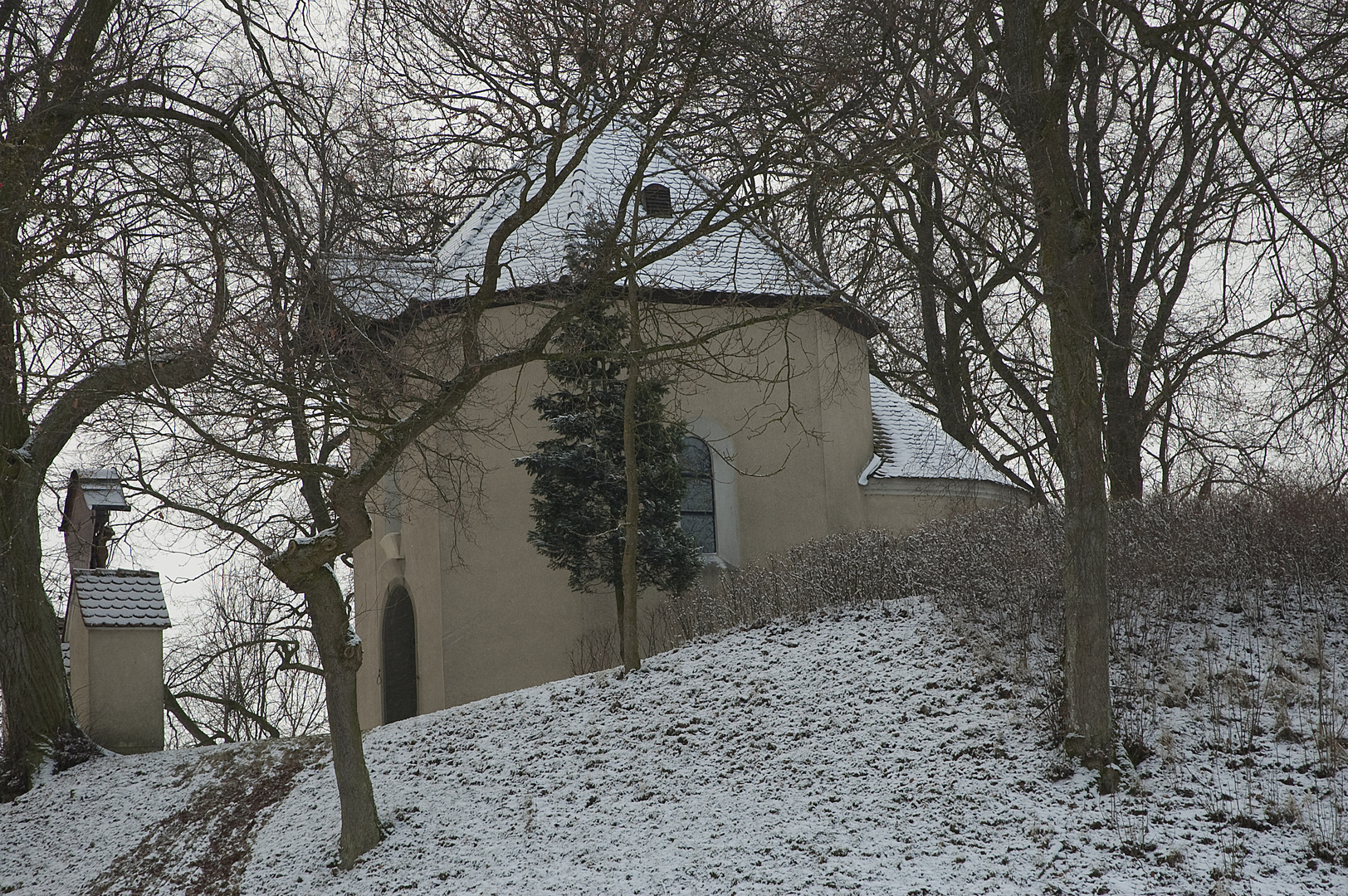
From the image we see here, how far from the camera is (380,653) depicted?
17266mm

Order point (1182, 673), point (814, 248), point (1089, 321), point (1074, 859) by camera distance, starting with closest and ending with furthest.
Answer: point (1074, 859), point (1089, 321), point (1182, 673), point (814, 248)

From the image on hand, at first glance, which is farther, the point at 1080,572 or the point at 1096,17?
the point at 1096,17

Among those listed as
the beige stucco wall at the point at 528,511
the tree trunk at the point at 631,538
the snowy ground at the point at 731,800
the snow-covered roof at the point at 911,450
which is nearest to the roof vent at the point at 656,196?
the beige stucco wall at the point at 528,511

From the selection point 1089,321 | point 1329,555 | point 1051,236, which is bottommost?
point 1329,555

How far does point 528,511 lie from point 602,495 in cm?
174

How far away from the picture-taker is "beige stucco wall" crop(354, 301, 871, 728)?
15289 millimetres

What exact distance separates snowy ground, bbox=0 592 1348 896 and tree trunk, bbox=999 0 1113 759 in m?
0.65

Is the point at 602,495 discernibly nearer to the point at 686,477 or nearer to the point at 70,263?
the point at 686,477

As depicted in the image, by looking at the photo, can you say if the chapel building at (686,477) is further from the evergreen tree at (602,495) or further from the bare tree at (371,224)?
the bare tree at (371,224)

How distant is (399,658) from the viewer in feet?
57.0

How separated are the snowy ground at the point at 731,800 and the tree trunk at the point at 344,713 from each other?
240mm

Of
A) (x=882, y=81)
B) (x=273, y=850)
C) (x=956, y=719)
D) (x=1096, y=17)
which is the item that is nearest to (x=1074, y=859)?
(x=956, y=719)

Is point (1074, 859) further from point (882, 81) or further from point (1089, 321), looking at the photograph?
point (882, 81)

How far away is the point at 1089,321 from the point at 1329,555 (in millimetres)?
3887
